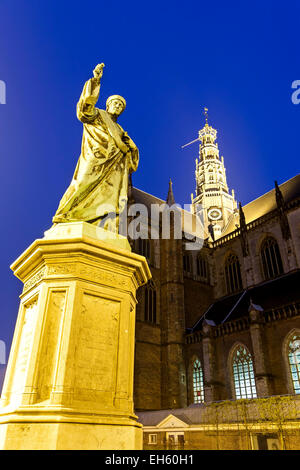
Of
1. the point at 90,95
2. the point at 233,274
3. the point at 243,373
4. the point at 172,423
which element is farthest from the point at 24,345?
the point at 233,274

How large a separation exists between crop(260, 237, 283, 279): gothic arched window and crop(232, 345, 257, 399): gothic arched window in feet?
25.2

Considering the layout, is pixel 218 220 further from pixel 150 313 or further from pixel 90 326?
pixel 90 326

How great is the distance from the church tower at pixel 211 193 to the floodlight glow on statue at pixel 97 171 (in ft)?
113

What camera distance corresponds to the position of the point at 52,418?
264 cm

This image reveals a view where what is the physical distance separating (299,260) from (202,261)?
9.98m

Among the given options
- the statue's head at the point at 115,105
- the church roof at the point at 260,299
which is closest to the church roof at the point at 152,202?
the church roof at the point at 260,299

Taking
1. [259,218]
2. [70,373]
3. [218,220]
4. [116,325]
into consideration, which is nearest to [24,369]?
[70,373]

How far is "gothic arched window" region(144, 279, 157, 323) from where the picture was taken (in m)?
26.5

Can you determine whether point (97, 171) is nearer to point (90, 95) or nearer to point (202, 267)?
point (90, 95)

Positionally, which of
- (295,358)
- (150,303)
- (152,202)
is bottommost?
(295,358)

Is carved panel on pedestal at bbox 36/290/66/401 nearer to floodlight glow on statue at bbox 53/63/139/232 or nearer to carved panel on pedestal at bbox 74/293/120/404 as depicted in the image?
carved panel on pedestal at bbox 74/293/120/404

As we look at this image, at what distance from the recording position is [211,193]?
4859 centimetres

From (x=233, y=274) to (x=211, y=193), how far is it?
65.7 feet

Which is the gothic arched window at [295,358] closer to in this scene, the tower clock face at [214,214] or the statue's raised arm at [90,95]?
the statue's raised arm at [90,95]
